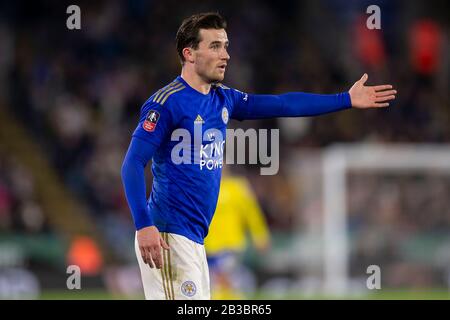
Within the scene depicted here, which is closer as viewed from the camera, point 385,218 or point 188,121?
point 188,121

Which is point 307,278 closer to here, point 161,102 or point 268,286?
point 268,286

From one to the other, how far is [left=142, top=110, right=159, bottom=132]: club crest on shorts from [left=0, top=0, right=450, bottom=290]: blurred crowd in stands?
1044 cm

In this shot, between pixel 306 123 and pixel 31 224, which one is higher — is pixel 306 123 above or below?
above

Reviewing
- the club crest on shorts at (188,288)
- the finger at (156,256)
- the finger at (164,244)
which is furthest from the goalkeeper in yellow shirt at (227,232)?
the finger at (156,256)

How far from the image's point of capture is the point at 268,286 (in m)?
15.9

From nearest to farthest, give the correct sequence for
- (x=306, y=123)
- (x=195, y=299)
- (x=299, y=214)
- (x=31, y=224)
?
1. (x=195, y=299)
2. (x=31, y=224)
3. (x=299, y=214)
4. (x=306, y=123)

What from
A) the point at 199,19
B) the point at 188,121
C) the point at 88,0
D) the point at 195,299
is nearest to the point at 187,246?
the point at 195,299

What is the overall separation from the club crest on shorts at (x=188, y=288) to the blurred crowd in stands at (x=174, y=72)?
10.4 m

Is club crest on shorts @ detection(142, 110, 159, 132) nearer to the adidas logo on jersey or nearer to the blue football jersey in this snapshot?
the blue football jersey

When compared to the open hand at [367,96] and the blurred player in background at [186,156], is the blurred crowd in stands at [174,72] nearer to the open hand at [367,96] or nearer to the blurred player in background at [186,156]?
the open hand at [367,96]

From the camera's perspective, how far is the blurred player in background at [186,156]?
5.89 meters

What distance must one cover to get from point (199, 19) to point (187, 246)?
136cm

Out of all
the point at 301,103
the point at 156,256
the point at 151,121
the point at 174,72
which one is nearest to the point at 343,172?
the point at 174,72

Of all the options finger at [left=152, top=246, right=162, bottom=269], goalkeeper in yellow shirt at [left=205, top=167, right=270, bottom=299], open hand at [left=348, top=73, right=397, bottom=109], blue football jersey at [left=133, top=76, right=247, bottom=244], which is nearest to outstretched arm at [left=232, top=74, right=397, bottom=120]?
open hand at [left=348, top=73, right=397, bottom=109]
